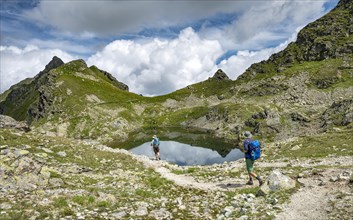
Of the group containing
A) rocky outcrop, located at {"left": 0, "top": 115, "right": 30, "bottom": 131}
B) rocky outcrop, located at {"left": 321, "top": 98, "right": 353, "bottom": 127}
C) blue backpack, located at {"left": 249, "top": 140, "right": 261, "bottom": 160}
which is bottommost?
blue backpack, located at {"left": 249, "top": 140, "right": 261, "bottom": 160}

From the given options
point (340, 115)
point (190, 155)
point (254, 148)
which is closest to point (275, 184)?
point (254, 148)

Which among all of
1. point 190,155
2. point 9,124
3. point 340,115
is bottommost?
point 190,155

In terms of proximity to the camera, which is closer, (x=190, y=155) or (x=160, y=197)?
(x=160, y=197)

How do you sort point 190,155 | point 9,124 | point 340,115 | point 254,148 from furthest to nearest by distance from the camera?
point 190,155, point 340,115, point 9,124, point 254,148

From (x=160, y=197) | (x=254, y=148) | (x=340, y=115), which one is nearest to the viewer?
(x=160, y=197)

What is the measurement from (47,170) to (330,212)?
1827cm

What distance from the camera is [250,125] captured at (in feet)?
415

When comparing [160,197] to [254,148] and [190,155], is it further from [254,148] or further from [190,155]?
[190,155]

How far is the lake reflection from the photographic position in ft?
256

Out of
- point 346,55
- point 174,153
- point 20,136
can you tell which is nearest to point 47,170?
point 20,136

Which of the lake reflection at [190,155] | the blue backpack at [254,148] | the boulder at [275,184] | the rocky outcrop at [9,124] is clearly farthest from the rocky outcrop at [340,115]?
the rocky outcrop at [9,124]

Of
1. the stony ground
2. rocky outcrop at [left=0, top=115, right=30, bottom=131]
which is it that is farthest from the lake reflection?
the stony ground

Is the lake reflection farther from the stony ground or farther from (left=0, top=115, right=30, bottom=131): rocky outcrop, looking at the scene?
the stony ground

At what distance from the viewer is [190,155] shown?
90.9 meters
